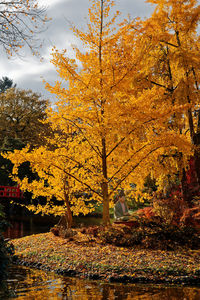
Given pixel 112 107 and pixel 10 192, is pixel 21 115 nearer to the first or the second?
pixel 10 192

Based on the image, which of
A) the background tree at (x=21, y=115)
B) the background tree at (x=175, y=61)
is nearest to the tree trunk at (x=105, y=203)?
the background tree at (x=175, y=61)

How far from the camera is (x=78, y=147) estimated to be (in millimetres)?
9961

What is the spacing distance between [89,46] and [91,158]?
3374mm

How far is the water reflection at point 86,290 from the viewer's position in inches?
200

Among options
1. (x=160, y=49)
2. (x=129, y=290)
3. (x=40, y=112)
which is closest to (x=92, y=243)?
(x=129, y=290)

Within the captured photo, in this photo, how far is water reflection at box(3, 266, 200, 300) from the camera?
5078 mm

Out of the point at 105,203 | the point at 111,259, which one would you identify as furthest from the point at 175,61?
the point at 111,259

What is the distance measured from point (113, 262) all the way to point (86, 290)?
4.42 ft

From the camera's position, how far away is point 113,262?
6785 mm

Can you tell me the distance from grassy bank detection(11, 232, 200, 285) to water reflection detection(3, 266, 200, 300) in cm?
33

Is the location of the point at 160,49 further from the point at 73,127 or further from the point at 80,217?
the point at 80,217

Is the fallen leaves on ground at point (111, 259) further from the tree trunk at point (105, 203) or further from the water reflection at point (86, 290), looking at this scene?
the tree trunk at point (105, 203)

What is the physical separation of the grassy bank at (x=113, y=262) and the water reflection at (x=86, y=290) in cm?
33

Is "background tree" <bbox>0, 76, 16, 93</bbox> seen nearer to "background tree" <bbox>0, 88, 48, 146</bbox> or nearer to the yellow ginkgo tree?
"background tree" <bbox>0, 88, 48, 146</bbox>
